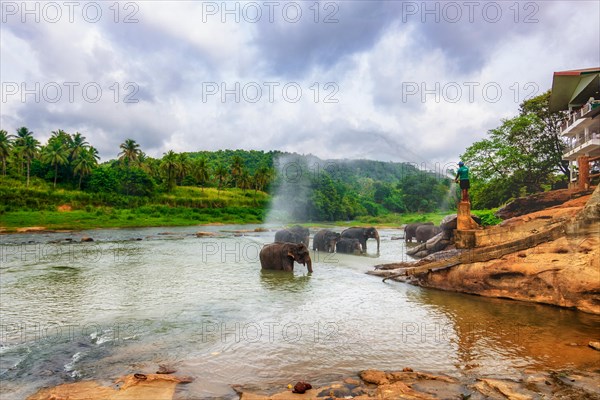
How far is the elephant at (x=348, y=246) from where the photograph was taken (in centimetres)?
3120

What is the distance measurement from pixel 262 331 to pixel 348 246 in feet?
69.6

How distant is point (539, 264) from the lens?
12.8m

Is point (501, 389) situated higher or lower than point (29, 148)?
lower

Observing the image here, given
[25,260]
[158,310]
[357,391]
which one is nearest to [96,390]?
[357,391]

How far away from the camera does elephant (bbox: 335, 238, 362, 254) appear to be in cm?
3120

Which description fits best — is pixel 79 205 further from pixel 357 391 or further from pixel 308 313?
pixel 357 391

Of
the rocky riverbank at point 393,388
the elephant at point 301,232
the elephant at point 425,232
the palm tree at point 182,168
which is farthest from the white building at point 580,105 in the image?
the palm tree at point 182,168

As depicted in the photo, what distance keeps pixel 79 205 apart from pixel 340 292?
6649cm

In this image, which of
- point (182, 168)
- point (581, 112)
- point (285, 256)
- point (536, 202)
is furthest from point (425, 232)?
point (182, 168)

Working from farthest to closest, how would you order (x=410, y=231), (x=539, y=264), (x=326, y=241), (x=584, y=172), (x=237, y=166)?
(x=237, y=166)
(x=410, y=231)
(x=326, y=241)
(x=584, y=172)
(x=539, y=264)

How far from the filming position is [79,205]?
68.6 meters

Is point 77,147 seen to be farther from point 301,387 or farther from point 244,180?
point 301,387

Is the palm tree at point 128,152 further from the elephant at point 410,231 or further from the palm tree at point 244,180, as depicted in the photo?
the elephant at point 410,231

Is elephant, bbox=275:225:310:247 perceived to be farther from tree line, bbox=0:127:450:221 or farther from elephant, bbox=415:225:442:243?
tree line, bbox=0:127:450:221
